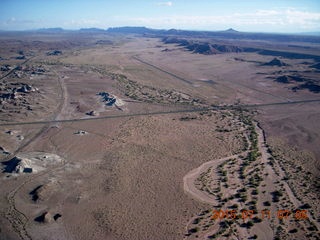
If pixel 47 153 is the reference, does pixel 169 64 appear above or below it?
above

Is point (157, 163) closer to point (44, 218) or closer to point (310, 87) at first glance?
point (44, 218)

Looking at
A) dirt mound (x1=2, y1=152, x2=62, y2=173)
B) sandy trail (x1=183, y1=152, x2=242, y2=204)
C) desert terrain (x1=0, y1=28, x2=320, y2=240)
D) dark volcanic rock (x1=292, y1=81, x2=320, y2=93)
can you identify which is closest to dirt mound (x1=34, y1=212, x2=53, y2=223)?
desert terrain (x1=0, y1=28, x2=320, y2=240)

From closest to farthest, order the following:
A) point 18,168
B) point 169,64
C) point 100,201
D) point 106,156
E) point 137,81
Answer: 1. point 100,201
2. point 18,168
3. point 106,156
4. point 137,81
5. point 169,64

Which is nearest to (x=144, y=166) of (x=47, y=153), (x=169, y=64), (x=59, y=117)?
(x=47, y=153)

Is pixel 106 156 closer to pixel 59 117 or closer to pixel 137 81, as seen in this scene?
pixel 59 117

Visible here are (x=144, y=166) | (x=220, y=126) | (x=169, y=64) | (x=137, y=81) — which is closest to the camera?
(x=144, y=166)
